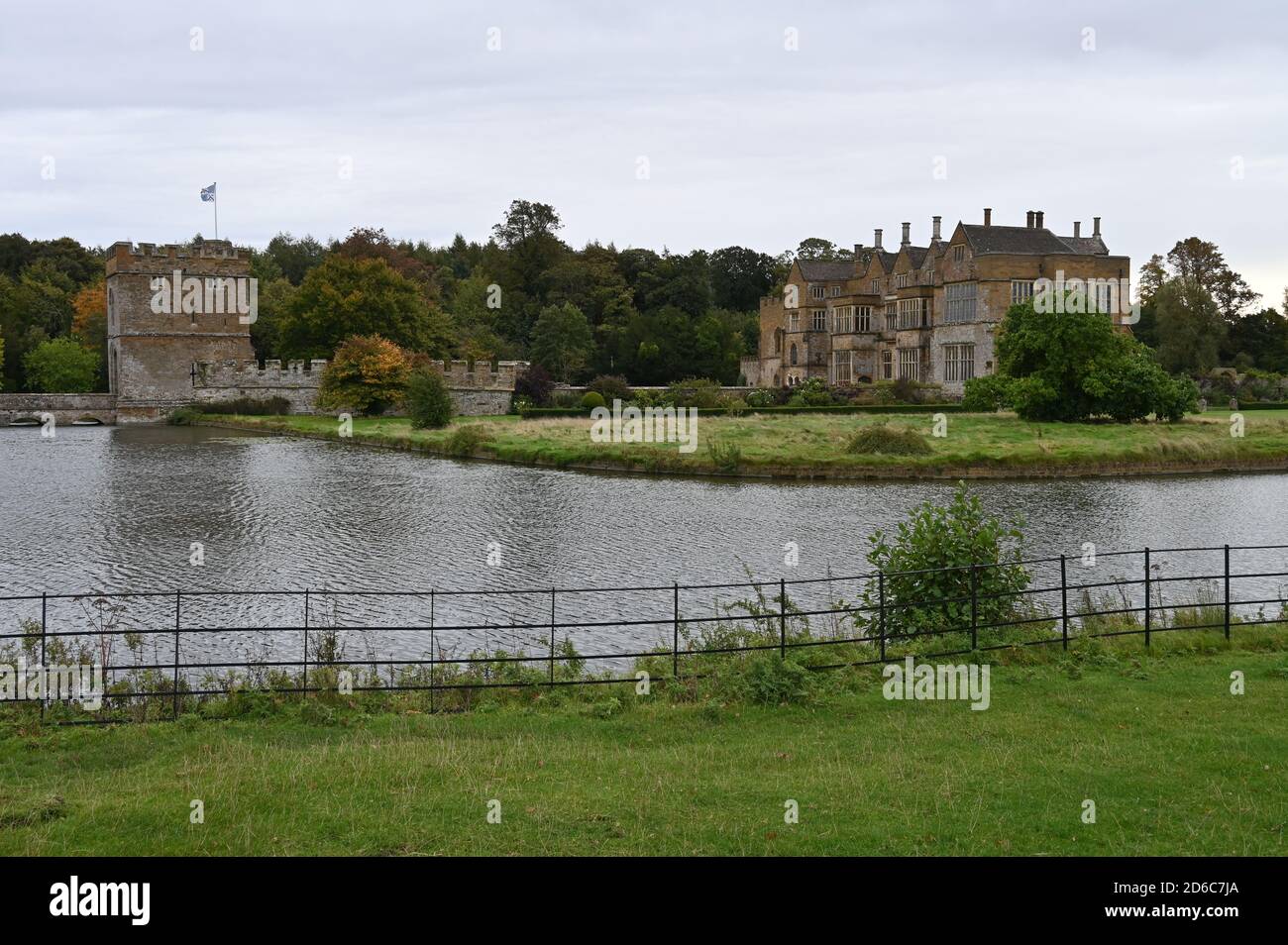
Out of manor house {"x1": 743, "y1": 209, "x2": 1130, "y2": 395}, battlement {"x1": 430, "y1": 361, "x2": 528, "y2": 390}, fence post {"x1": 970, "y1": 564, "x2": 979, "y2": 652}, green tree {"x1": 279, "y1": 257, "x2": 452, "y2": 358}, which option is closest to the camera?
fence post {"x1": 970, "y1": 564, "x2": 979, "y2": 652}

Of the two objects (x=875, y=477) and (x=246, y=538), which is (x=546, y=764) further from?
(x=875, y=477)

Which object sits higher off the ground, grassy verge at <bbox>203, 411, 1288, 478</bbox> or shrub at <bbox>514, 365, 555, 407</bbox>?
shrub at <bbox>514, 365, 555, 407</bbox>

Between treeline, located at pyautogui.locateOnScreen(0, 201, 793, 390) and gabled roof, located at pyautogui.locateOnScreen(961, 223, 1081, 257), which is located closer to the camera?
gabled roof, located at pyautogui.locateOnScreen(961, 223, 1081, 257)

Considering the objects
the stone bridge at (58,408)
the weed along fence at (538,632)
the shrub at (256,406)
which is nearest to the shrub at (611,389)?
the shrub at (256,406)

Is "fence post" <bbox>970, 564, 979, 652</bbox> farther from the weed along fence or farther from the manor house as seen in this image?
the manor house

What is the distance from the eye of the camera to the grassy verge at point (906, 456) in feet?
140

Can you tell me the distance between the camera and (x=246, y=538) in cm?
2862

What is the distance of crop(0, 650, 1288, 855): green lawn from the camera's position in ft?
28.1

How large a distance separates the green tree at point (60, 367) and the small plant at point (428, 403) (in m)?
30.4

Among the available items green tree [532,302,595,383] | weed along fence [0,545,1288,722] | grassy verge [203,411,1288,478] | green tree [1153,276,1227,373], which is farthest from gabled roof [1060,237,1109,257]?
weed along fence [0,545,1288,722]

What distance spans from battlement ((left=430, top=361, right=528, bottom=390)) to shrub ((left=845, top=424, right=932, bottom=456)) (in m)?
31.6

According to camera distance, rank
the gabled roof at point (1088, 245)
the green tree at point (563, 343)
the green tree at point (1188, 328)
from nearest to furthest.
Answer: the gabled roof at point (1088, 245)
the green tree at point (1188, 328)
the green tree at point (563, 343)

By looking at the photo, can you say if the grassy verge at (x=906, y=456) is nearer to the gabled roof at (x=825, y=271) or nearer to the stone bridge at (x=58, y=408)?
the stone bridge at (x=58, y=408)

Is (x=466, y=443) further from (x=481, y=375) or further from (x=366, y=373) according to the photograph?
(x=481, y=375)
